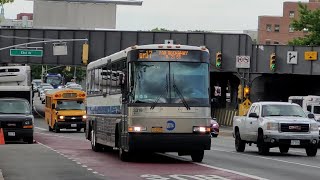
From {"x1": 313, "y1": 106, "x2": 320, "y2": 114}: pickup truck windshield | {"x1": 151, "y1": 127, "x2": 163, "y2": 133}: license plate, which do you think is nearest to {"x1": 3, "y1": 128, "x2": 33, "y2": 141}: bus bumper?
{"x1": 151, "y1": 127, "x2": 163, "y2": 133}: license plate

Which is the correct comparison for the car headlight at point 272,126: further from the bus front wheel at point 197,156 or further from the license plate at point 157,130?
the license plate at point 157,130

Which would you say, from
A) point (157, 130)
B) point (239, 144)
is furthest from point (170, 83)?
point (239, 144)

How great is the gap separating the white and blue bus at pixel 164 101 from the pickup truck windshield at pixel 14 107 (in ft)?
42.8

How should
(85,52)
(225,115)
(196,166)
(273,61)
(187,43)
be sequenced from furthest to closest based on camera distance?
(225,115)
(187,43)
(85,52)
(273,61)
(196,166)

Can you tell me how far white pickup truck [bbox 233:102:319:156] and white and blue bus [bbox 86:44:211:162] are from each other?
4931 millimetres

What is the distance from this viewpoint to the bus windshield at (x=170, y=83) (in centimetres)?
2350

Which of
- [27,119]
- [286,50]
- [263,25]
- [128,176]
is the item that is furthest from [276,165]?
[263,25]

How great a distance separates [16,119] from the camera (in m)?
36.5

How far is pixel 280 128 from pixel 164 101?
6703 millimetres

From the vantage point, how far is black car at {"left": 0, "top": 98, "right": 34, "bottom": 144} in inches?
1435

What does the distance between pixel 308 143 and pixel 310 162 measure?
3014 mm

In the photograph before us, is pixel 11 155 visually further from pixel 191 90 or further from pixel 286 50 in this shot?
pixel 286 50

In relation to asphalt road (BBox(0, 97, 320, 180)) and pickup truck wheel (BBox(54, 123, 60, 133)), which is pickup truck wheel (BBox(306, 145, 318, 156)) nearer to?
asphalt road (BBox(0, 97, 320, 180))

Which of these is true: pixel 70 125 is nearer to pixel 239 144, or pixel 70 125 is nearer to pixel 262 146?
pixel 239 144
